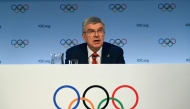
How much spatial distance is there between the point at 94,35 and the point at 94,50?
0.13 meters

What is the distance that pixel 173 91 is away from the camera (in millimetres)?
1208

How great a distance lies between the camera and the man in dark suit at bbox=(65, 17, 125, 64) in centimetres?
194

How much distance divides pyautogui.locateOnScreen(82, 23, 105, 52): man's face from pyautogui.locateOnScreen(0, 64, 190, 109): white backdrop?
81 centimetres

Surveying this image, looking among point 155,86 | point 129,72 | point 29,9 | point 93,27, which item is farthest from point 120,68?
point 29,9

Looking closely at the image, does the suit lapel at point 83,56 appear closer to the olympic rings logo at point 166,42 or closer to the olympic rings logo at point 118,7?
the olympic rings logo at point 118,7

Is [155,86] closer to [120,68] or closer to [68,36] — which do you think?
[120,68]

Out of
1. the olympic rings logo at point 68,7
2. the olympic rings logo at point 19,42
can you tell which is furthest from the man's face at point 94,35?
the olympic rings logo at point 19,42

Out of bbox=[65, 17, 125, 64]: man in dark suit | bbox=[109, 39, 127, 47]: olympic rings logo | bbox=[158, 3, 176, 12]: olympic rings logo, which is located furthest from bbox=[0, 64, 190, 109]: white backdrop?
bbox=[158, 3, 176, 12]: olympic rings logo

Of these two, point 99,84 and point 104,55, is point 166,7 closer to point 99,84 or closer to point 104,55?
point 104,55

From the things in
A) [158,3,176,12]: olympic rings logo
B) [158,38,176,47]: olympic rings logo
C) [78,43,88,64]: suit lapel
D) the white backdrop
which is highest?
[158,3,176,12]: olympic rings logo

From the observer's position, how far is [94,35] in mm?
2023

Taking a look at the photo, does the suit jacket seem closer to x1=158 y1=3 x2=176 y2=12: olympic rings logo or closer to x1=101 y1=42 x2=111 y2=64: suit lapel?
x1=101 y1=42 x2=111 y2=64: suit lapel

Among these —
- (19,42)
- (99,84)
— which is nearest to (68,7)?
(19,42)

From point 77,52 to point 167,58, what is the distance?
193 centimetres
